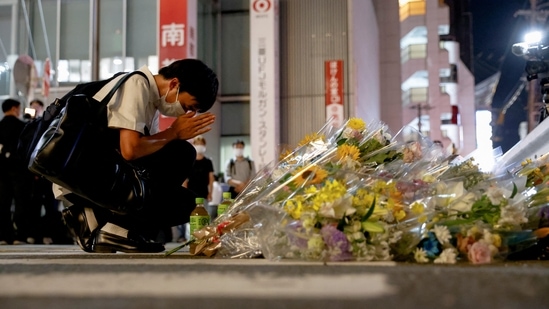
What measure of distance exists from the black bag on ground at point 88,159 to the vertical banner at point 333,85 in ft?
36.0

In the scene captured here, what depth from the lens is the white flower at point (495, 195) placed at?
7.44 ft

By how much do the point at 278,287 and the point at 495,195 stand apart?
1.04 metres

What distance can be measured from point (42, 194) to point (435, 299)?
22.5ft

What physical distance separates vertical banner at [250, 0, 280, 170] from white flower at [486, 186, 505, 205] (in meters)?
10.1

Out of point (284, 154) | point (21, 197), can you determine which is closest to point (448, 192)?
point (284, 154)

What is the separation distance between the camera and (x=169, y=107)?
3.47m

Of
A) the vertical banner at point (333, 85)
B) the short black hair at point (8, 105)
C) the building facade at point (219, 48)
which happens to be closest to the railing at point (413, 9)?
the building facade at point (219, 48)

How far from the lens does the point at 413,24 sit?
37906mm

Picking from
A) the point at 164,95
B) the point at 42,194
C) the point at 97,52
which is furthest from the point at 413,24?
the point at 164,95

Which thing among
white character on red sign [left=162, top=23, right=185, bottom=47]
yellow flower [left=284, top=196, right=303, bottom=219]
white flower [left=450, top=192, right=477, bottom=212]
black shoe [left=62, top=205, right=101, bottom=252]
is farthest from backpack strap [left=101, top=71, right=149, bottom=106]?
white character on red sign [left=162, top=23, right=185, bottom=47]

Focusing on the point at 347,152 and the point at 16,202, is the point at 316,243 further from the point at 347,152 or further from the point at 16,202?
the point at 16,202

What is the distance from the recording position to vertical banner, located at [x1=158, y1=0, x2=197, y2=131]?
11492 mm

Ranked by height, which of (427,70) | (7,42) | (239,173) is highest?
(427,70)

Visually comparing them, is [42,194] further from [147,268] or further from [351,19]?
[351,19]
